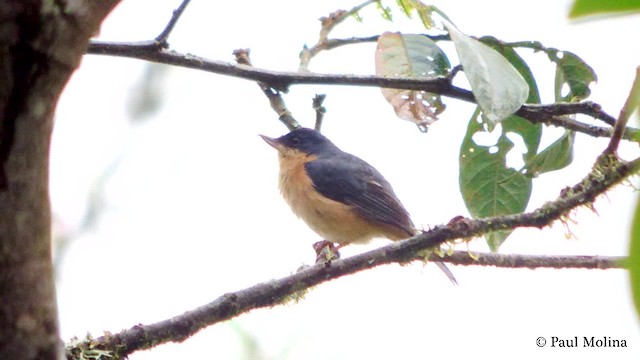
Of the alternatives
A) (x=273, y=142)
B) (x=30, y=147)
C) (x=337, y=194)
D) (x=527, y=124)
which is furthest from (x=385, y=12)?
(x=273, y=142)

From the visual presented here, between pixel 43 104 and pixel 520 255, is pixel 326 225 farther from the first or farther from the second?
pixel 43 104

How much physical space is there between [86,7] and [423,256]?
186 centimetres

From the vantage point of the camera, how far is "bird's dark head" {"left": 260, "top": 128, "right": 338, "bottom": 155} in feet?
21.3

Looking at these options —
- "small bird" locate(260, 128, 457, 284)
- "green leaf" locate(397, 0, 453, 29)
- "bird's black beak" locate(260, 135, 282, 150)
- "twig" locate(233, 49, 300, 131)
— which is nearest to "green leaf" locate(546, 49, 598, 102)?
"green leaf" locate(397, 0, 453, 29)

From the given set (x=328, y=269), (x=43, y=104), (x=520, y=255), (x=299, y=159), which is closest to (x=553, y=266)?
(x=520, y=255)

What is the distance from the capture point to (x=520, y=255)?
2.83m

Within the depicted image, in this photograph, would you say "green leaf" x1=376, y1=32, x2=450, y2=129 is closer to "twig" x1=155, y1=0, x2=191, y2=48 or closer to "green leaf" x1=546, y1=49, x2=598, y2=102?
"green leaf" x1=546, y1=49, x2=598, y2=102

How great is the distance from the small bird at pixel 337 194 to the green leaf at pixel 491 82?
10.0ft

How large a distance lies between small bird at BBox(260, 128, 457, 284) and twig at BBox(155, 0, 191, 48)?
2923mm

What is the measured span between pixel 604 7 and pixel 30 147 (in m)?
0.74

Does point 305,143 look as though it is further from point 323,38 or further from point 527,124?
point 527,124

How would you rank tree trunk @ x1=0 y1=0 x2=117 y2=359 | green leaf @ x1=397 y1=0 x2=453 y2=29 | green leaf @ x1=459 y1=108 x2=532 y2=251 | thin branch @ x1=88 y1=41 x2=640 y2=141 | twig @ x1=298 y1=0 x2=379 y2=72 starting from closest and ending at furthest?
1. tree trunk @ x1=0 y1=0 x2=117 y2=359
2. thin branch @ x1=88 y1=41 x2=640 y2=141
3. green leaf @ x1=397 y1=0 x2=453 y2=29
4. green leaf @ x1=459 y1=108 x2=532 y2=251
5. twig @ x1=298 y1=0 x2=379 y2=72

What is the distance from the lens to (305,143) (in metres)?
6.55

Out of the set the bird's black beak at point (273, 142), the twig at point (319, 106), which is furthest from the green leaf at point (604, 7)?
the bird's black beak at point (273, 142)
